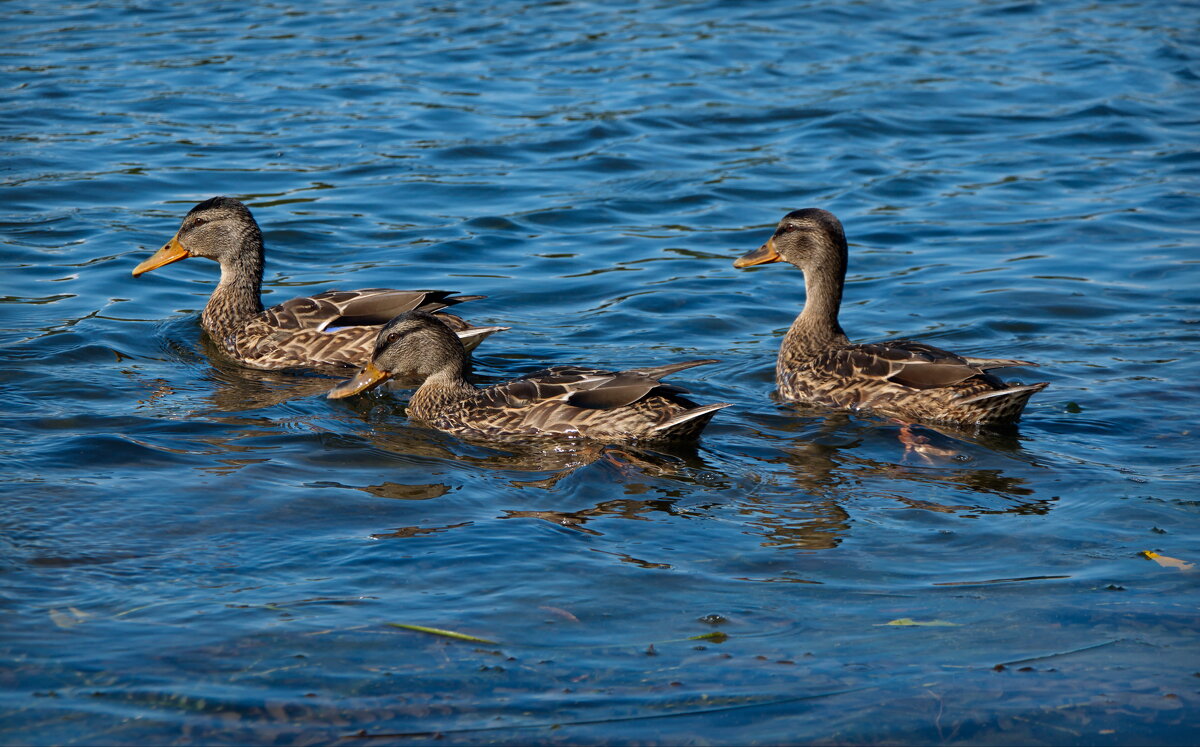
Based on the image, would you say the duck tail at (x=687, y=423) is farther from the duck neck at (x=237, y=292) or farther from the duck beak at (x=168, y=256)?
the duck beak at (x=168, y=256)

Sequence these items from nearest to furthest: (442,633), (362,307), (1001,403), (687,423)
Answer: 1. (442,633)
2. (687,423)
3. (1001,403)
4. (362,307)

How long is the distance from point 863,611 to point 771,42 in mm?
16066

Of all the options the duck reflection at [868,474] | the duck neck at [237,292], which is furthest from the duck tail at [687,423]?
the duck neck at [237,292]

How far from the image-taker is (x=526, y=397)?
8.59 m

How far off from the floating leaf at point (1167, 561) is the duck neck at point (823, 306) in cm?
371

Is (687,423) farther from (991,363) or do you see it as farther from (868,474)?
(991,363)

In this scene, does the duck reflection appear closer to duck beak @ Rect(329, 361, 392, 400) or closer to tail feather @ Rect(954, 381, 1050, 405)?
tail feather @ Rect(954, 381, 1050, 405)

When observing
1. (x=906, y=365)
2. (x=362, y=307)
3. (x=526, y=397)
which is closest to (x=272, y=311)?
(x=362, y=307)

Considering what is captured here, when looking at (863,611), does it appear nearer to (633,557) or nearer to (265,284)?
(633,557)

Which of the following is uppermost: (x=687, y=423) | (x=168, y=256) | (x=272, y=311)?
(x=168, y=256)

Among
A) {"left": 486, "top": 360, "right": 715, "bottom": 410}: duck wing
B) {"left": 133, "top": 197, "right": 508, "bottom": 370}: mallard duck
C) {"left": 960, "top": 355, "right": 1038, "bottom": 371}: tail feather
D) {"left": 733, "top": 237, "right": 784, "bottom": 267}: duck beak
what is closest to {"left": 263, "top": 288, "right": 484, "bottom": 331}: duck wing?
{"left": 133, "top": 197, "right": 508, "bottom": 370}: mallard duck

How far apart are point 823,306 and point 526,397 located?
276 centimetres

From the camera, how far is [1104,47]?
68.1 feet

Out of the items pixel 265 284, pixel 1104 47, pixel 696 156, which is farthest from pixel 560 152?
pixel 1104 47
